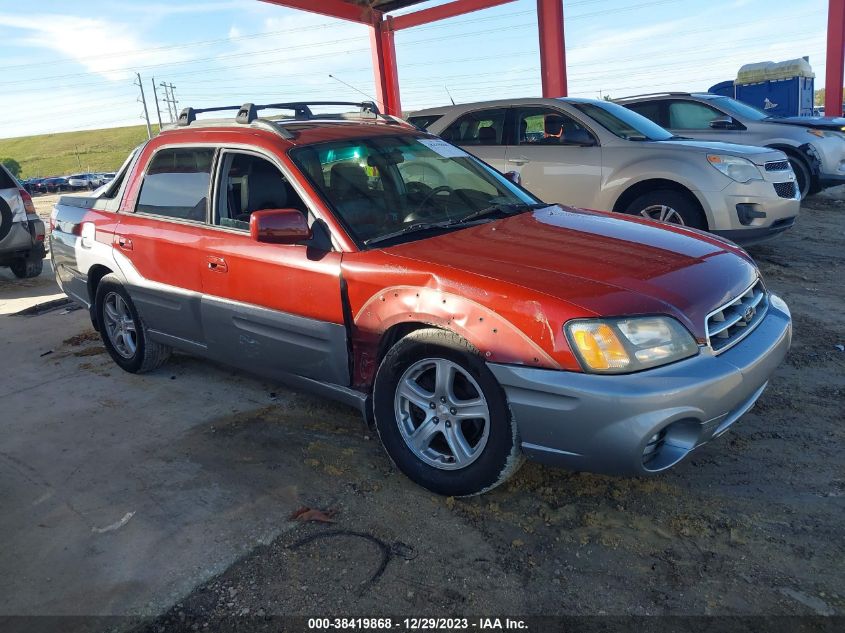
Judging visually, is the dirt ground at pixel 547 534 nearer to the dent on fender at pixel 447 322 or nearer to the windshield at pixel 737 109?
the dent on fender at pixel 447 322

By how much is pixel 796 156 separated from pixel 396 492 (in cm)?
936

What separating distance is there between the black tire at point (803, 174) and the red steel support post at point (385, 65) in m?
8.65

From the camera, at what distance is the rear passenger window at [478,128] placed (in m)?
7.89

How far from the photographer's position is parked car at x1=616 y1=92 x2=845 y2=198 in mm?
9875

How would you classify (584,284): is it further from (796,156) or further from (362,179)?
(796,156)

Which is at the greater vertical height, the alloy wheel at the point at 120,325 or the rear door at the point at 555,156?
the rear door at the point at 555,156

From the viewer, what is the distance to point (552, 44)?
14484mm

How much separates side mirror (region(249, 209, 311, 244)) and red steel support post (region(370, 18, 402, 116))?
13.2 m

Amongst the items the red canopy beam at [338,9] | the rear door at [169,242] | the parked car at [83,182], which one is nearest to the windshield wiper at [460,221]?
the rear door at [169,242]

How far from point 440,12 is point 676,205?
1071cm

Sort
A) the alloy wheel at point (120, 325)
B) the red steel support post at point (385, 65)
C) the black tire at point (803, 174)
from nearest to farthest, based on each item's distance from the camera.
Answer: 1. the alloy wheel at point (120, 325)
2. the black tire at point (803, 174)
3. the red steel support post at point (385, 65)

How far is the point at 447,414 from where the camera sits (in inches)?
119

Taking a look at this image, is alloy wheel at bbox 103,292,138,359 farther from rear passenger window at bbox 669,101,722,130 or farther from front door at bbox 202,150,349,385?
rear passenger window at bbox 669,101,722,130

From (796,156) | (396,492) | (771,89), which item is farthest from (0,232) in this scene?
(771,89)
